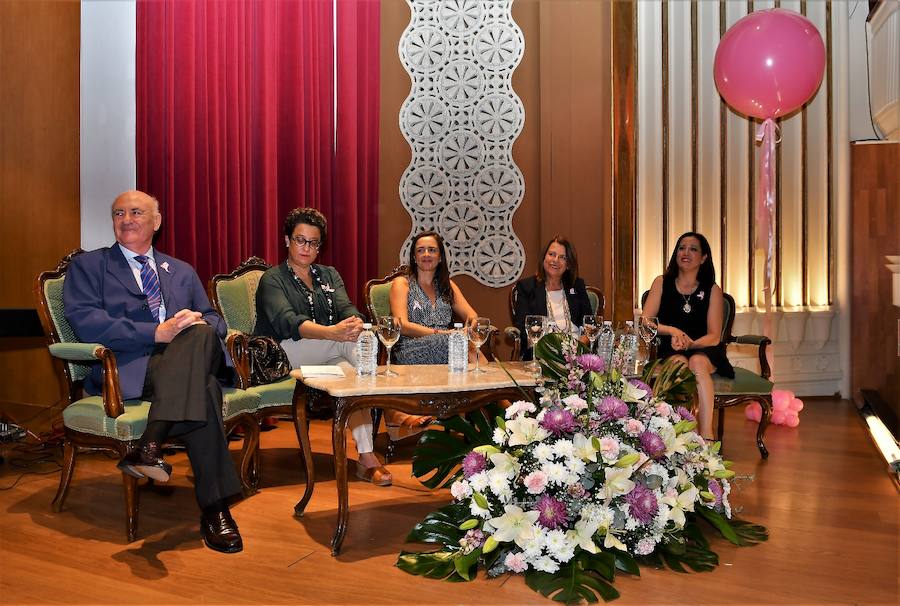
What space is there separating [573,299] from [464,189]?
1298 millimetres

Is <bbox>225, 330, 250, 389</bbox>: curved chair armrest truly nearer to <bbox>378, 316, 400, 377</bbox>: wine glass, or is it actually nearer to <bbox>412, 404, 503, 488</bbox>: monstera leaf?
<bbox>378, 316, 400, 377</bbox>: wine glass

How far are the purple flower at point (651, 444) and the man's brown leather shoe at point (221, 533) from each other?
1370 mm

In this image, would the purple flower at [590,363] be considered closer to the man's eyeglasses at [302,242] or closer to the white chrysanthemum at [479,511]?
the white chrysanthemum at [479,511]

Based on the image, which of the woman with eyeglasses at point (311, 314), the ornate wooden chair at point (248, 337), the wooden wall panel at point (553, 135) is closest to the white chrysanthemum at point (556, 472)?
the ornate wooden chair at point (248, 337)

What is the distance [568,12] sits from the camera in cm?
512

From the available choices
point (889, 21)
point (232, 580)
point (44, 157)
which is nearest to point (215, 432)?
point (232, 580)

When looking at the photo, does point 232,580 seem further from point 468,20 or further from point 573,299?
point 468,20

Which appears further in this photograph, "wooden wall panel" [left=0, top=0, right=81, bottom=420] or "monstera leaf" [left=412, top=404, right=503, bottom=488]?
"wooden wall panel" [left=0, top=0, right=81, bottom=420]

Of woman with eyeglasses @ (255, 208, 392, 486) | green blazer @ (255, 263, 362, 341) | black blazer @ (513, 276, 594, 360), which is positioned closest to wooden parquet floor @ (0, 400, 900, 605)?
woman with eyeglasses @ (255, 208, 392, 486)

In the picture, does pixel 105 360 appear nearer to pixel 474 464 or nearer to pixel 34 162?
pixel 474 464

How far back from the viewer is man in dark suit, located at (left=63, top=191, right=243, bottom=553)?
269cm

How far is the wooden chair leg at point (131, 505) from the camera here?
2766mm

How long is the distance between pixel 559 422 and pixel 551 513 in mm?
266

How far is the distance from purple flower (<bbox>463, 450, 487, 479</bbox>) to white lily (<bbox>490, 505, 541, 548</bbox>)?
17cm
